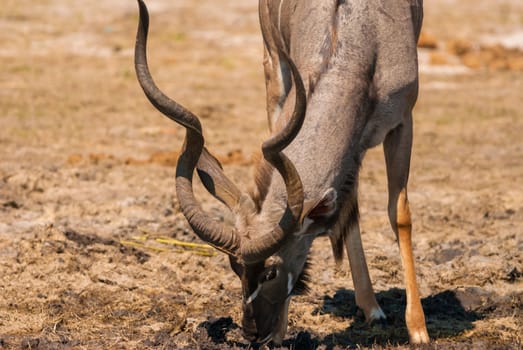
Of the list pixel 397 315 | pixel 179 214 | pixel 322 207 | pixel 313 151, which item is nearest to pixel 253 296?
pixel 322 207

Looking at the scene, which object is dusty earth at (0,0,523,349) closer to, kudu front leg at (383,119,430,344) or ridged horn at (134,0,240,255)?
kudu front leg at (383,119,430,344)

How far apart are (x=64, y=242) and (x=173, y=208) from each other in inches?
59.8

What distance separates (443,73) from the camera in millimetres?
17750

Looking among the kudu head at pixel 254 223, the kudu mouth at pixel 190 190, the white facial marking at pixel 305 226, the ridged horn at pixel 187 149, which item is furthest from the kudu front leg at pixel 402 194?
the ridged horn at pixel 187 149

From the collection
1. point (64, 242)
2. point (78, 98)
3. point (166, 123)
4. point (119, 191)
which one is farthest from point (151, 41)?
point (64, 242)

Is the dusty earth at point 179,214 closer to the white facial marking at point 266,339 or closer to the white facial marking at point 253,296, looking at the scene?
the white facial marking at point 266,339

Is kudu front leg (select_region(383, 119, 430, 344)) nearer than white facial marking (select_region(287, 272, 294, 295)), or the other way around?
white facial marking (select_region(287, 272, 294, 295))

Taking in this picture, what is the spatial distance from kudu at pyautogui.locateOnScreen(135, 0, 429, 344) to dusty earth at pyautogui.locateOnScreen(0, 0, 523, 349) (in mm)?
652

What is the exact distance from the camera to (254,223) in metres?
5.74

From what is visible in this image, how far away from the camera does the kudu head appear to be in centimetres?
555

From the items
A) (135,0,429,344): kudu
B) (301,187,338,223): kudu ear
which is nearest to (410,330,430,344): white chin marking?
(135,0,429,344): kudu

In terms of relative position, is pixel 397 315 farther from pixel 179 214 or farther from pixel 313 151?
pixel 179 214

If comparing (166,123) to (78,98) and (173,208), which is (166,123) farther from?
(173,208)

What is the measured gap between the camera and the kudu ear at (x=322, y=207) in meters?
5.75
